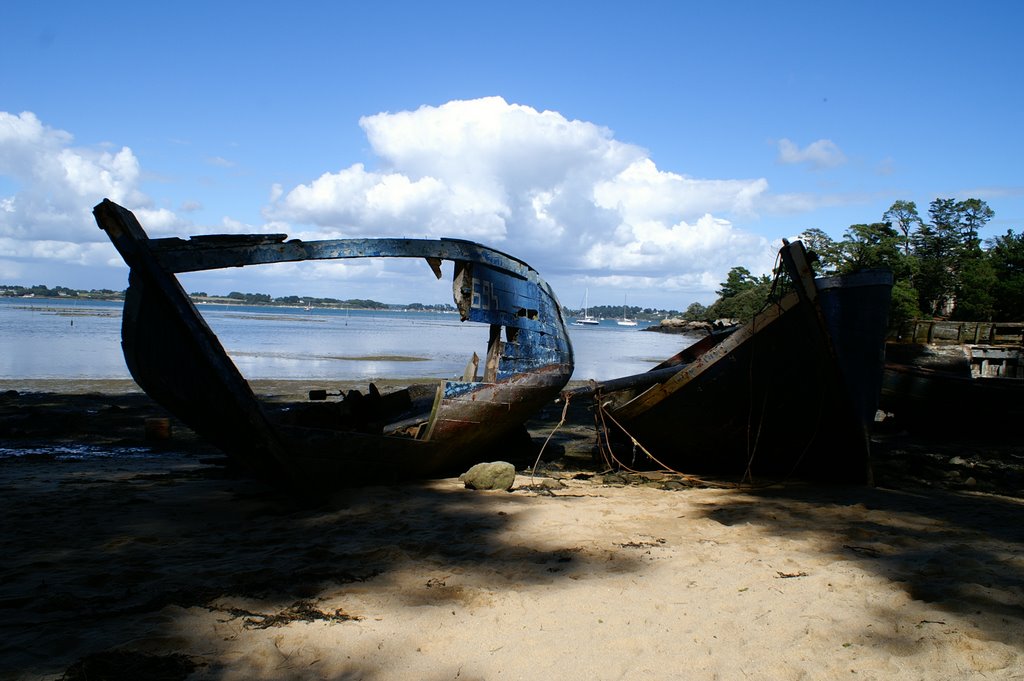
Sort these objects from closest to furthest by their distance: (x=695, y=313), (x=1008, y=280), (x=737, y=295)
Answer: (x=1008, y=280) < (x=737, y=295) < (x=695, y=313)

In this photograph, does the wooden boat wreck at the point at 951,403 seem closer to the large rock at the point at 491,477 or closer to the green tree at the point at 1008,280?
the large rock at the point at 491,477

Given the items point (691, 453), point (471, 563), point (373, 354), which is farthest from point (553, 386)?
point (373, 354)

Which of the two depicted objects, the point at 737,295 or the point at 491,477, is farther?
the point at 737,295

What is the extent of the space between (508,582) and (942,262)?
4868 centimetres

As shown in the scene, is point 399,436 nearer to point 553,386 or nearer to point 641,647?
point 553,386

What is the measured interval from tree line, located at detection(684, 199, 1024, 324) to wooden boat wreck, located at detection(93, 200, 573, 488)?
26.6 meters

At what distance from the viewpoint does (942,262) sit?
143ft

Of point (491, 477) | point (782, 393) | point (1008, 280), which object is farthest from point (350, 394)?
point (1008, 280)

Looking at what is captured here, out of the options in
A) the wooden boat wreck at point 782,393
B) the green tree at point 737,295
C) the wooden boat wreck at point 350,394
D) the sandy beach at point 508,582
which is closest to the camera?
the sandy beach at point 508,582

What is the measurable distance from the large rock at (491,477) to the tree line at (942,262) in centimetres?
2750

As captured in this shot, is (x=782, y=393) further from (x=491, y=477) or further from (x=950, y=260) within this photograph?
(x=950, y=260)

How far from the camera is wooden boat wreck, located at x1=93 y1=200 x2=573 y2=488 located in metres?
4.96

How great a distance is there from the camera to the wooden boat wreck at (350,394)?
16.3 feet

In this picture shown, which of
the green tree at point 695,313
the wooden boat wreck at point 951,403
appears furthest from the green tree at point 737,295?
the wooden boat wreck at point 951,403
